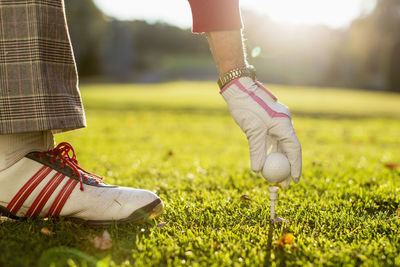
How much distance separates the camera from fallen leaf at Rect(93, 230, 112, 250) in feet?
5.16

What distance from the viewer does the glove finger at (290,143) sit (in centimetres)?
166

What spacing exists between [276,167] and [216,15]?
2.30ft

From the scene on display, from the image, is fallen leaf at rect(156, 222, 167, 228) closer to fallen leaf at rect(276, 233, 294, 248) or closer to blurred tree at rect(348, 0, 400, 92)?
fallen leaf at rect(276, 233, 294, 248)

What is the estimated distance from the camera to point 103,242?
160 cm

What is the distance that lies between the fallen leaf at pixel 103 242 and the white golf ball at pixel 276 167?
738mm

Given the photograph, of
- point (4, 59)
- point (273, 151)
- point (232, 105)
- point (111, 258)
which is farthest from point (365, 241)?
point (4, 59)

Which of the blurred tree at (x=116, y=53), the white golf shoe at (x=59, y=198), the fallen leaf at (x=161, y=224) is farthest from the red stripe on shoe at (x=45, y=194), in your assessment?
the blurred tree at (x=116, y=53)

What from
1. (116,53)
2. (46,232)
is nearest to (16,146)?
(46,232)

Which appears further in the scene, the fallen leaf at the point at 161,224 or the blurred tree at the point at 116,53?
the blurred tree at the point at 116,53

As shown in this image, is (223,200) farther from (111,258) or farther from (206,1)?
(206,1)

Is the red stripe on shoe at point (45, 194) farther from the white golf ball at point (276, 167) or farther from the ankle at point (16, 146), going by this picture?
the white golf ball at point (276, 167)

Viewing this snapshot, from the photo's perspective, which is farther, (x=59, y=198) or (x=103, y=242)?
(x=59, y=198)

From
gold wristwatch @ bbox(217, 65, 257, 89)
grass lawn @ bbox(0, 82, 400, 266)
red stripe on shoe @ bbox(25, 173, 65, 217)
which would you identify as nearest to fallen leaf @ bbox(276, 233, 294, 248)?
grass lawn @ bbox(0, 82, 400, 266)

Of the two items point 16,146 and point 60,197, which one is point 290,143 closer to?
point 60,197
